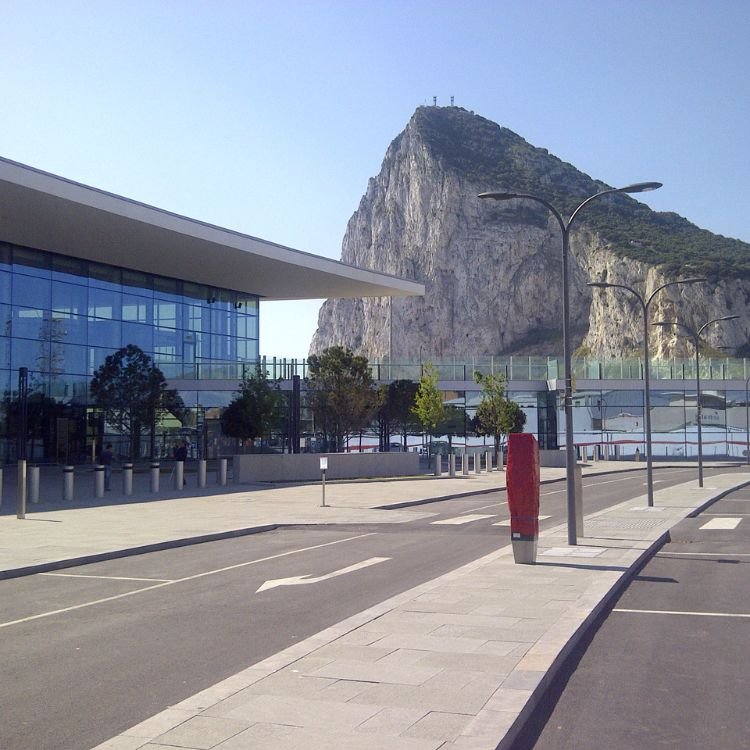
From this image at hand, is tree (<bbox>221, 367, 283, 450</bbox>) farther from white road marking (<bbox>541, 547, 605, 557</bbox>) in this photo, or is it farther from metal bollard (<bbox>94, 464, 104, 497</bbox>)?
white road marking (<bbox>541, 547, 605, 557</bbox>)

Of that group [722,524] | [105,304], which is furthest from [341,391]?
[722,524]

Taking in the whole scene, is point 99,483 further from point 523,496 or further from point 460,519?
point 523,496

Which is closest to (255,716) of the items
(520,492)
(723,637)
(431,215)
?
(723,637)

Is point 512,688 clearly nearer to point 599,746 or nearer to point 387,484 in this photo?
point 599,746

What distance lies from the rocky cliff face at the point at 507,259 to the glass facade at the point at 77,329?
78374mm

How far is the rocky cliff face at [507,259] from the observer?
124375mm

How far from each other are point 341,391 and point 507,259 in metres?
104

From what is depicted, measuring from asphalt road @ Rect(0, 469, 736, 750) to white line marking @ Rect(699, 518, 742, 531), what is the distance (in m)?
5.10

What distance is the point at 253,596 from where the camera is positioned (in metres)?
11.3

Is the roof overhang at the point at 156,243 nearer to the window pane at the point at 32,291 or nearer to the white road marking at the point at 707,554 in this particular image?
the window pane at the point at 32,291

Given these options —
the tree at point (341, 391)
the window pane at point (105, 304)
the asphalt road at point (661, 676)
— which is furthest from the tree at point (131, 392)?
the asphalt road at point (661, 676)

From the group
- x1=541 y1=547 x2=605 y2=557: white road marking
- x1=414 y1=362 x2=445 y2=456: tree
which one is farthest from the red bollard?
x1=414 y1=362 x2=445 y2=456: tree

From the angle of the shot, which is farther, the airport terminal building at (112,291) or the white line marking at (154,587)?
the airport terminal building at (112,291)

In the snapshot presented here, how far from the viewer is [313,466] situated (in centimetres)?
3797
